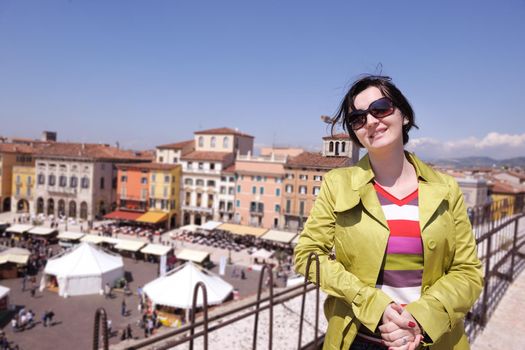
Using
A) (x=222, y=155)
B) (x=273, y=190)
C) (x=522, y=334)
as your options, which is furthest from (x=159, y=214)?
(x=522, y=334)

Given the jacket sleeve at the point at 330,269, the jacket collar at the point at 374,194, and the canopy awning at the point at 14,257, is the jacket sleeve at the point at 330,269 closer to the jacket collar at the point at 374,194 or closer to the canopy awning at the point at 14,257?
the jacket collar at the point at 374,194

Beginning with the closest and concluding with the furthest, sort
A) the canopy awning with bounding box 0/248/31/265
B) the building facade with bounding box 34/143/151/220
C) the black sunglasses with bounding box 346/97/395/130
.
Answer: the black sunglasses with bounding box 346/97/395/130, the canopy awning with bounding box 0/248/31/265, the building facade with bounding box 34/143/151/220

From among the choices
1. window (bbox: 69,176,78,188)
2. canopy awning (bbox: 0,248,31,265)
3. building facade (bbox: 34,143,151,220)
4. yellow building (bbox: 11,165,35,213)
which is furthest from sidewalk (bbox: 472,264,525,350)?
yellow building (bbox: 11,165,35,213)

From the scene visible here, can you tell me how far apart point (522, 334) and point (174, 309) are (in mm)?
15298

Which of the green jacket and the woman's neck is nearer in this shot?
the green jacket

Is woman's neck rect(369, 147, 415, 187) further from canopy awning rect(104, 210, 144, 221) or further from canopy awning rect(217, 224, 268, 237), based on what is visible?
canopy awning rect(104, 210, 144, 221)

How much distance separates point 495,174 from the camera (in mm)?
59125

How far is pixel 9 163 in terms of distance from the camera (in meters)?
55.3

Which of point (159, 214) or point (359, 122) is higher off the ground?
point (359, 122)

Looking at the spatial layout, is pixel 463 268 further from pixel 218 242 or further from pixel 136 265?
pixel 218 242

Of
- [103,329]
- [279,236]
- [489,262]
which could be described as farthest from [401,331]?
[279,236]

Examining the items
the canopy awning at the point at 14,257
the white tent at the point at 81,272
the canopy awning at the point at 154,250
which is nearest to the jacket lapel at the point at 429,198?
the white tent at the point at 81,272

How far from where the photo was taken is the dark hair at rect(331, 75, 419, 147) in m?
2.26

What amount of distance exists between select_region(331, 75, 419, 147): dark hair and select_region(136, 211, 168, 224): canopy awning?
44322 millimetres
